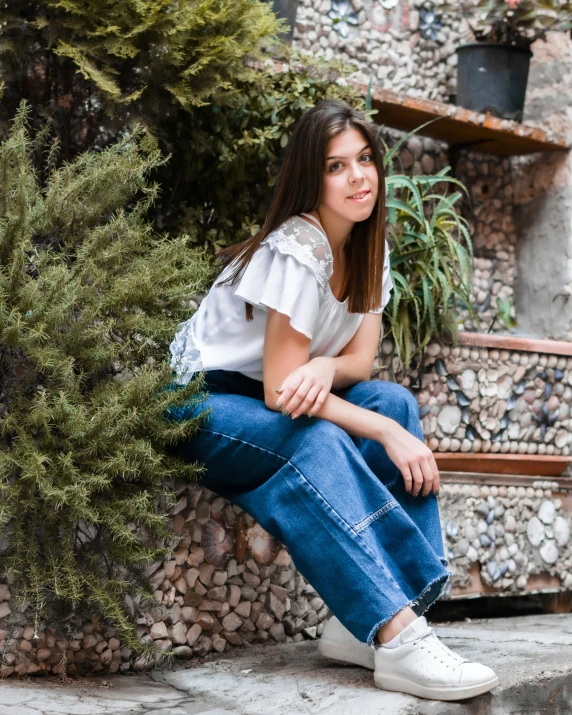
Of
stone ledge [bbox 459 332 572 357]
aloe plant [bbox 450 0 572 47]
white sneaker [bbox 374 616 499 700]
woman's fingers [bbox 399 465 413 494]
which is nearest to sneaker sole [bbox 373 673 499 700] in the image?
white sneaker [bbox 374 616 499 700]

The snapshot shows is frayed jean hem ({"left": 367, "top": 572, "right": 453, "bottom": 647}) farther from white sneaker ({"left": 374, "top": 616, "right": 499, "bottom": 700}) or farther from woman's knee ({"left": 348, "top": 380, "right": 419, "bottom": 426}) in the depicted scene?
woman's knee ({"left": 348, "top": 380, "right": 419, "bottom": 426})

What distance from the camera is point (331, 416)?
175 cm

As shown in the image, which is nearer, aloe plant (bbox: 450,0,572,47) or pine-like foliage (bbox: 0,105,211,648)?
pine-like foliage (bbox: 0,105,211,648)

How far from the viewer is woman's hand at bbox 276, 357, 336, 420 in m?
1.67

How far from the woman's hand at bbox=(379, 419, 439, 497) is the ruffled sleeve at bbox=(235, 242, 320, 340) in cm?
25

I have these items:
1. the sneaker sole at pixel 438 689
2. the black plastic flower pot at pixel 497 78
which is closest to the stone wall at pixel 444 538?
the sneaker sole at pixel 438 689

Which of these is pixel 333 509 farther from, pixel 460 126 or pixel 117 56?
pixel 460 126

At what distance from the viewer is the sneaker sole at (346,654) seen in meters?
1.84

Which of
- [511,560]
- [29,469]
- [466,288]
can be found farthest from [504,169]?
[29,469]

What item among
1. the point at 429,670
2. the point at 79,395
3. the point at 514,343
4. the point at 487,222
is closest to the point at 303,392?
the point at 79,395

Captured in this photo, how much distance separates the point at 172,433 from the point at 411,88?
2558 millimetres

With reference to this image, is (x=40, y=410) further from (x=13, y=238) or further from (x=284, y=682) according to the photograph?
(x=284, y=682)

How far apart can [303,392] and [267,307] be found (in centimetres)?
23

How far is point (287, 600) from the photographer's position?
2.27 meters
